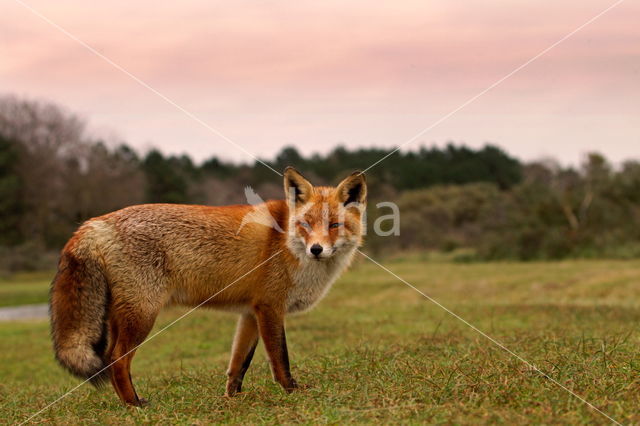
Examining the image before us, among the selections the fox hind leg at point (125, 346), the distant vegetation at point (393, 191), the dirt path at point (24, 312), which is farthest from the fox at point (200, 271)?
the distant vegetation at point (393, 191)

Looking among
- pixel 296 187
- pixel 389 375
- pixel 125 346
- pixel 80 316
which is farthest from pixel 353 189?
pixel 80 316

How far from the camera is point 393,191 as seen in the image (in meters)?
52.7

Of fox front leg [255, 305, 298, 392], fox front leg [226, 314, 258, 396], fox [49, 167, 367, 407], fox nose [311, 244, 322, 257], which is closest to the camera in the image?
fox [49, 167, 367, 407]

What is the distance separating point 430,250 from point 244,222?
112ft

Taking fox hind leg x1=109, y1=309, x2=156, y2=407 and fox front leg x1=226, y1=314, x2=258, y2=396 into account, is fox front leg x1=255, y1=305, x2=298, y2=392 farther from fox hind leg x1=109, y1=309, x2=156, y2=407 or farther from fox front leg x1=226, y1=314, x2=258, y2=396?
fox hind leg x1=109, y1=309, x2=156, y2=407

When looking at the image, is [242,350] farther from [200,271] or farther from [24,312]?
[24,312]

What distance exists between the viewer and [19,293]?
105 ft

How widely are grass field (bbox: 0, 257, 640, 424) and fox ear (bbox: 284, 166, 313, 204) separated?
1.97 metres

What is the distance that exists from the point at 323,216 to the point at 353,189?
659 mm

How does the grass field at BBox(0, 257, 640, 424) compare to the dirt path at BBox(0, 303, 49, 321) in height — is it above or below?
above

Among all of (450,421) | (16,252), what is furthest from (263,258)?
(16,252)

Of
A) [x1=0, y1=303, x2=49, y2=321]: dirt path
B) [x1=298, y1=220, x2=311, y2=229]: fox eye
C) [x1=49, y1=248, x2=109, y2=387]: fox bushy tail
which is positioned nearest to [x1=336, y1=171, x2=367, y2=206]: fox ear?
[x1=298, y1=220, x2=311, y2=229]: fox eye

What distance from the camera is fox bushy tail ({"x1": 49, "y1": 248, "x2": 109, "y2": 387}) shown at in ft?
19.9

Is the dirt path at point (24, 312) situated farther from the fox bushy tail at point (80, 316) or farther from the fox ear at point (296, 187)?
the fox ear at point (296, 187)
